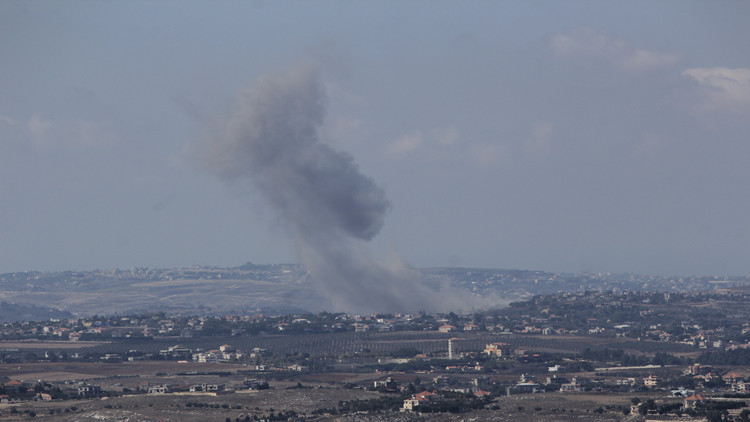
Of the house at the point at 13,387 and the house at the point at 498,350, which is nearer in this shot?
the house at the point at 13,387

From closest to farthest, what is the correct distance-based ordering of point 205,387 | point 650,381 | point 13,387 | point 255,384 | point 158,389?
point 13,387 < point 158,389 < point 205,387 < point 255,384 < point 650,381

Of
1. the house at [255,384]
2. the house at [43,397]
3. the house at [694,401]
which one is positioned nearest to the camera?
the house at [694,401]

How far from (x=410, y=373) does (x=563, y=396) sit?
25.9 metres

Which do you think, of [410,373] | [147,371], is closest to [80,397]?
[147,371]

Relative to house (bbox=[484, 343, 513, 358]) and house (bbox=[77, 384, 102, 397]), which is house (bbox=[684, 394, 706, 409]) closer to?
house (bbox=[77, 384, 102, 397])

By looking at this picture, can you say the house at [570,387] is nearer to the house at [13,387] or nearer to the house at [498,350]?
the house at [498,350]

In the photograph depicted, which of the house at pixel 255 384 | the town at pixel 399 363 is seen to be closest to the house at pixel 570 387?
the town at pixel 399 363

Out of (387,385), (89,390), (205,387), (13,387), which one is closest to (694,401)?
(387,385)

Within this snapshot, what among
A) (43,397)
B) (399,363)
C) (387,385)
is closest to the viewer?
(43,397)

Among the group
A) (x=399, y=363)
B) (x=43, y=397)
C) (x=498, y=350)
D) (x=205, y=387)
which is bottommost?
(x=43, y=397)

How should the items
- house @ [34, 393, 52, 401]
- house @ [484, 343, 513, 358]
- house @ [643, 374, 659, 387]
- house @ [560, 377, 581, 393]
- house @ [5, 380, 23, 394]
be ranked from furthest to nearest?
house @ [484, 343, 513, 358] < house @ [643, 374, 659, 387] < house @ [560, 377, 581, 393] < house @ [5, 380, 23, 394] < house @ [34, 393, 52, 401]

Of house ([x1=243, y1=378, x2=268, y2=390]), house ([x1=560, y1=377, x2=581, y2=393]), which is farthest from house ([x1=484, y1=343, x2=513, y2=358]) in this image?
house ([x1=243, y1=378, x2=268, y2=390])

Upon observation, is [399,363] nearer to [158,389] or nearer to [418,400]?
[158,389]

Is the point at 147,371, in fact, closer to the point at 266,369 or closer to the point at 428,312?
the point at 266,369
